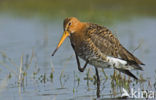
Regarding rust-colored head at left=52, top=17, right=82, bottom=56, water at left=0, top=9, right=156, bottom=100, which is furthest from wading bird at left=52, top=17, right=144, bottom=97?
water at left=0, top=9, right=156, bottom=100

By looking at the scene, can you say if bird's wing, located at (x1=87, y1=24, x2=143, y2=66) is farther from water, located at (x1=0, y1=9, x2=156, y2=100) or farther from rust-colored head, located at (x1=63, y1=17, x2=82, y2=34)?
water, located at (x1=0, y1=9, x2=156, y2=100)

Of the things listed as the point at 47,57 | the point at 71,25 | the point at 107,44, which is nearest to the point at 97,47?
the point at 107,44

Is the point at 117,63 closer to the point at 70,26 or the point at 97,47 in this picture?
the point at 97,47

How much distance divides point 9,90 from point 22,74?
909 mm

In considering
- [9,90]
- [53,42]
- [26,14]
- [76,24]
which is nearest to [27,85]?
[9,90]

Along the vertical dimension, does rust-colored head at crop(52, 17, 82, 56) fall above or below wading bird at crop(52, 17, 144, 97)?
above

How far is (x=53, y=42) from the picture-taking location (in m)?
12.1

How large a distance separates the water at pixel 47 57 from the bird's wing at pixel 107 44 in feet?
1.99

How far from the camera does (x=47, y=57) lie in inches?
418

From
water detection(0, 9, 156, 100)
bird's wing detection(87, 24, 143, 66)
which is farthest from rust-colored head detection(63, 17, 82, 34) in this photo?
water detection(0, 9, 156, 100)

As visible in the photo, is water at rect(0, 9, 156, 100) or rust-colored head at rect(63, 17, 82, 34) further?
rust-colored head at rect(63, 17, 82, 34)

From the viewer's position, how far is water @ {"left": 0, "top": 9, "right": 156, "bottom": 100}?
7.76m

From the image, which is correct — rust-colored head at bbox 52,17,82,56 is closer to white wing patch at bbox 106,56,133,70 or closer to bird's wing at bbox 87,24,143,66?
bird's wing at bbox 87,24,143,66

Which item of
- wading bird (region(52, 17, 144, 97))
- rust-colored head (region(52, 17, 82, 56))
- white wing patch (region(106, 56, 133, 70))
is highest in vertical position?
rust-colored head (region(52, 17, 82, 56))
